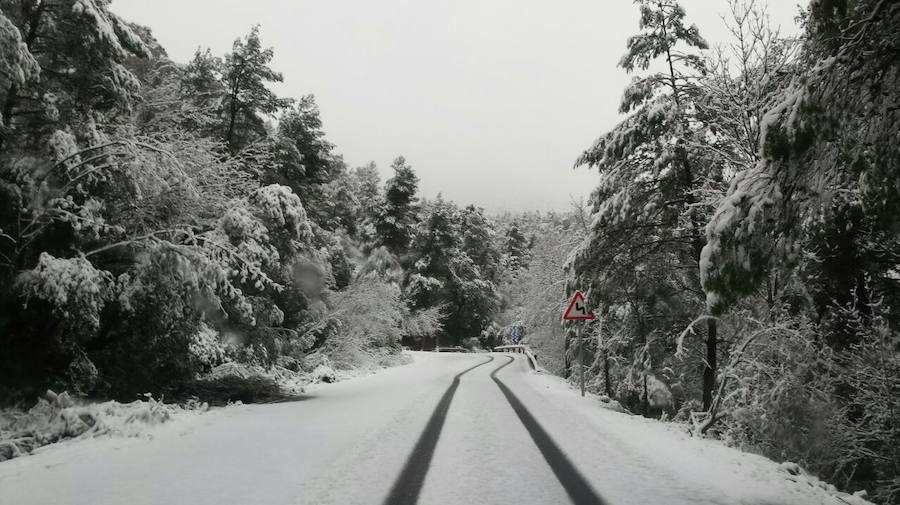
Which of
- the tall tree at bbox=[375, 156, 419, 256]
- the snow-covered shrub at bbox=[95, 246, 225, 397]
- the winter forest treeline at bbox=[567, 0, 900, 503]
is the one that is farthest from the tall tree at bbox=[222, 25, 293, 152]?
the tall tree at bbox=[375, 156, 419, 256]

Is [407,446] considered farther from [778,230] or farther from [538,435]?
[778,230]

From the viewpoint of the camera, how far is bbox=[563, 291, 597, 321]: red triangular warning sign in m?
14.5

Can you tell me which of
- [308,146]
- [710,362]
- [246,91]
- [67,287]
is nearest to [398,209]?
[308,146]

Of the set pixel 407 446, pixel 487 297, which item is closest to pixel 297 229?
pixel 407 446

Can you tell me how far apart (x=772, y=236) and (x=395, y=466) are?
452cm

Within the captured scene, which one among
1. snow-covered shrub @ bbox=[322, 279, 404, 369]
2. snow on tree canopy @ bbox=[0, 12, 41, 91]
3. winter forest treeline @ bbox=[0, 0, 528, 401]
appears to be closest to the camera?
snow on tree canopy @ bbox=[0, 12, 41, 91]

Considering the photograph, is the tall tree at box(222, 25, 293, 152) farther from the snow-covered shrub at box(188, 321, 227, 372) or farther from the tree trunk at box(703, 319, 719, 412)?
the tree trunk at box(703, 319, 719, 412)

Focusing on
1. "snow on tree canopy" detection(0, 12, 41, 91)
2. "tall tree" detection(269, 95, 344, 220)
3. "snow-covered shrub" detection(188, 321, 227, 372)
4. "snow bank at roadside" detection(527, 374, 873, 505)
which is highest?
"tall tree" detection(269, 95, 344, 220)

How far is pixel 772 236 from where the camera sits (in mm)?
4480

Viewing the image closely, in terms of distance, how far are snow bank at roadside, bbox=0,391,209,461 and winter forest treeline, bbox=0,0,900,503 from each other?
1.48 m

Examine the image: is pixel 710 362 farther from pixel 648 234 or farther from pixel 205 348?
pixel 205 348

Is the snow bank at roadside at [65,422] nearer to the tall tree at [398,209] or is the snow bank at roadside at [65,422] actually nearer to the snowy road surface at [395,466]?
the snowy road surface at [395,466]

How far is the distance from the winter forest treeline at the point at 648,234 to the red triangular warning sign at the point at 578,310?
1.63m

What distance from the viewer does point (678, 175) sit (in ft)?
41.4
